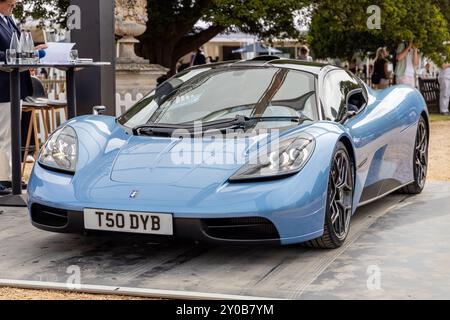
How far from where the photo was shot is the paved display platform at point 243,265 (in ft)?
13.6

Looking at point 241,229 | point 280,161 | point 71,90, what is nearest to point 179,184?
point 241,229

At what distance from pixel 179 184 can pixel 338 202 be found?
105 cm

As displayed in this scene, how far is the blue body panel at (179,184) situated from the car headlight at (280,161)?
0.12 feet

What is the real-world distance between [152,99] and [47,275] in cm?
170

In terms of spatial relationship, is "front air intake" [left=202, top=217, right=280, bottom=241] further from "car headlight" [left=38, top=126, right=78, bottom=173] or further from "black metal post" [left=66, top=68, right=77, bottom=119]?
"black metal post" [left=66, top=68, right=77, bottom=119]

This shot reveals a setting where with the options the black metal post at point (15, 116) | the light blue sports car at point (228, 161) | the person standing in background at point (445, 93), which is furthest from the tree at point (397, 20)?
the black metal post at point (15, 116)

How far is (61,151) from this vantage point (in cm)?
509

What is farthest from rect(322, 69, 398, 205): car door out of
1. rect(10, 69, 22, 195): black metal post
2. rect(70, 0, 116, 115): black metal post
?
rect(70, 0, 116, 115): black metal post

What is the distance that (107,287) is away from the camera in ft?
13.6

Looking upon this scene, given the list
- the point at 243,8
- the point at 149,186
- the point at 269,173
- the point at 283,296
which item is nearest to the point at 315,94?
the point at 269,173

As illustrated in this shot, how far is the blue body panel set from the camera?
14.5ft

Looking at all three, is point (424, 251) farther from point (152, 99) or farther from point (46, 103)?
point (46, 103)

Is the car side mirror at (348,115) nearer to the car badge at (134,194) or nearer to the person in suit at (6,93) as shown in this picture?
the car badge at (134,194)

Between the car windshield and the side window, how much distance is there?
0.11m
